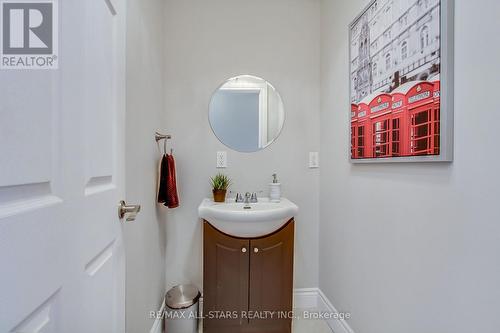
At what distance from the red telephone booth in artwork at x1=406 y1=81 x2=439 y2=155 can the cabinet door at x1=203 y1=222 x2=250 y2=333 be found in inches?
40.4

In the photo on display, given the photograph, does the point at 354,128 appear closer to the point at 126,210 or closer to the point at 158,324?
the point at 126,210

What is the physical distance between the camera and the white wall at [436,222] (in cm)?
67

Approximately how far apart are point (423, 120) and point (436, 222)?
36cm

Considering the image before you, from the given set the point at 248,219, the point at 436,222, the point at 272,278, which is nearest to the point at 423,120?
the point at 436,222

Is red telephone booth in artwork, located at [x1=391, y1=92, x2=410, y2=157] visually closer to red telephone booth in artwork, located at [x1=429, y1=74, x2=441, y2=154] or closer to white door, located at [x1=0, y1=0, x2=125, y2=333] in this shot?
red telephone booth in artwork, located at [x1=429, y1=74, x2=441, y2=154]

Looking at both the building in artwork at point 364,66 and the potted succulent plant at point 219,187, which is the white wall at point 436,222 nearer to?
the building in artwork at point 364,66

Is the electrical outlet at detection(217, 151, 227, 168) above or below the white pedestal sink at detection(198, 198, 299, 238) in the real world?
above

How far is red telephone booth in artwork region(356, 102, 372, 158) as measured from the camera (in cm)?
119

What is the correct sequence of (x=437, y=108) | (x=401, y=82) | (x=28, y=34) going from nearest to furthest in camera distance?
(x=28, y=34) → (x=437, y=108) → (x=401, y=82)

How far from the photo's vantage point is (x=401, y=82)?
37.5 inches

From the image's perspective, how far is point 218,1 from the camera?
1.76 m

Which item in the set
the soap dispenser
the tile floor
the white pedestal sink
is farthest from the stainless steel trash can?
the soap dispenser

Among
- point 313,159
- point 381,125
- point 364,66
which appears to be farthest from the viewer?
point 313,159

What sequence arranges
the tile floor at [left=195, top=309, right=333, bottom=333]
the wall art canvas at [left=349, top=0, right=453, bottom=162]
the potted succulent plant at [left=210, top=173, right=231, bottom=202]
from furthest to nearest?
the potted succulent plant at [left=210, top=173, right=231, bottom=202]
the tile floor at [left=195, top=309, right=333, bottom=333]
the wall art canvas at [left=349, top=0, right=453, bottom=162]
